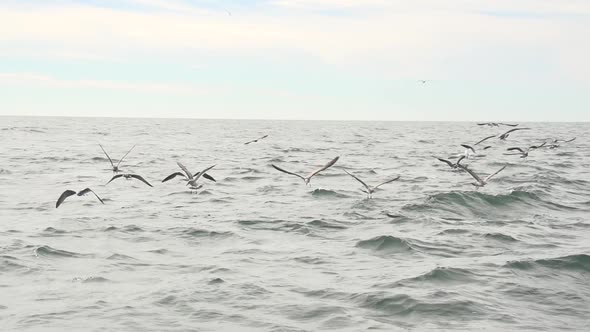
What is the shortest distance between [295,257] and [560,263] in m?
5.37

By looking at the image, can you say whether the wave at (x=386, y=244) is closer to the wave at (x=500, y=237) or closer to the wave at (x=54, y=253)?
the wave at (x=500, y=237)

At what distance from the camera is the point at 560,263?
1459 centimetres

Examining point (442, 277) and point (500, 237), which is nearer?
point (442, 277)

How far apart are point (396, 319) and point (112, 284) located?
5143mm

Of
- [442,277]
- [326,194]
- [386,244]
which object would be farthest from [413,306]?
[326,194]

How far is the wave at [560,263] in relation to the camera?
1432cm

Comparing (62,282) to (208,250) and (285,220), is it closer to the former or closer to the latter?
(208,250)

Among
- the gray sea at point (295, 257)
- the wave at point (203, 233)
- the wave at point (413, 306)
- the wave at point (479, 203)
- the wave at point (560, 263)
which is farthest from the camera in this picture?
the wave at point (479, 203)

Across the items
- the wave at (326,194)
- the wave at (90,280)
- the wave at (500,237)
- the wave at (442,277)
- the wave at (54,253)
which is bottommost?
the wave at (90,280)

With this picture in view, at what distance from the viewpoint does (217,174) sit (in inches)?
1309

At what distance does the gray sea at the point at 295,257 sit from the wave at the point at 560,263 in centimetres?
4

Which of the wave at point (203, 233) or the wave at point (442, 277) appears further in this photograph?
the wave at point (203, 233)

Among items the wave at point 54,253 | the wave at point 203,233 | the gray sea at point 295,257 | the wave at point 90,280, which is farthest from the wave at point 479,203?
the wave at point 90,280

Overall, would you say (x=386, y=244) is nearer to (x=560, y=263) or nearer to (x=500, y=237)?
(x=500, y=237)
